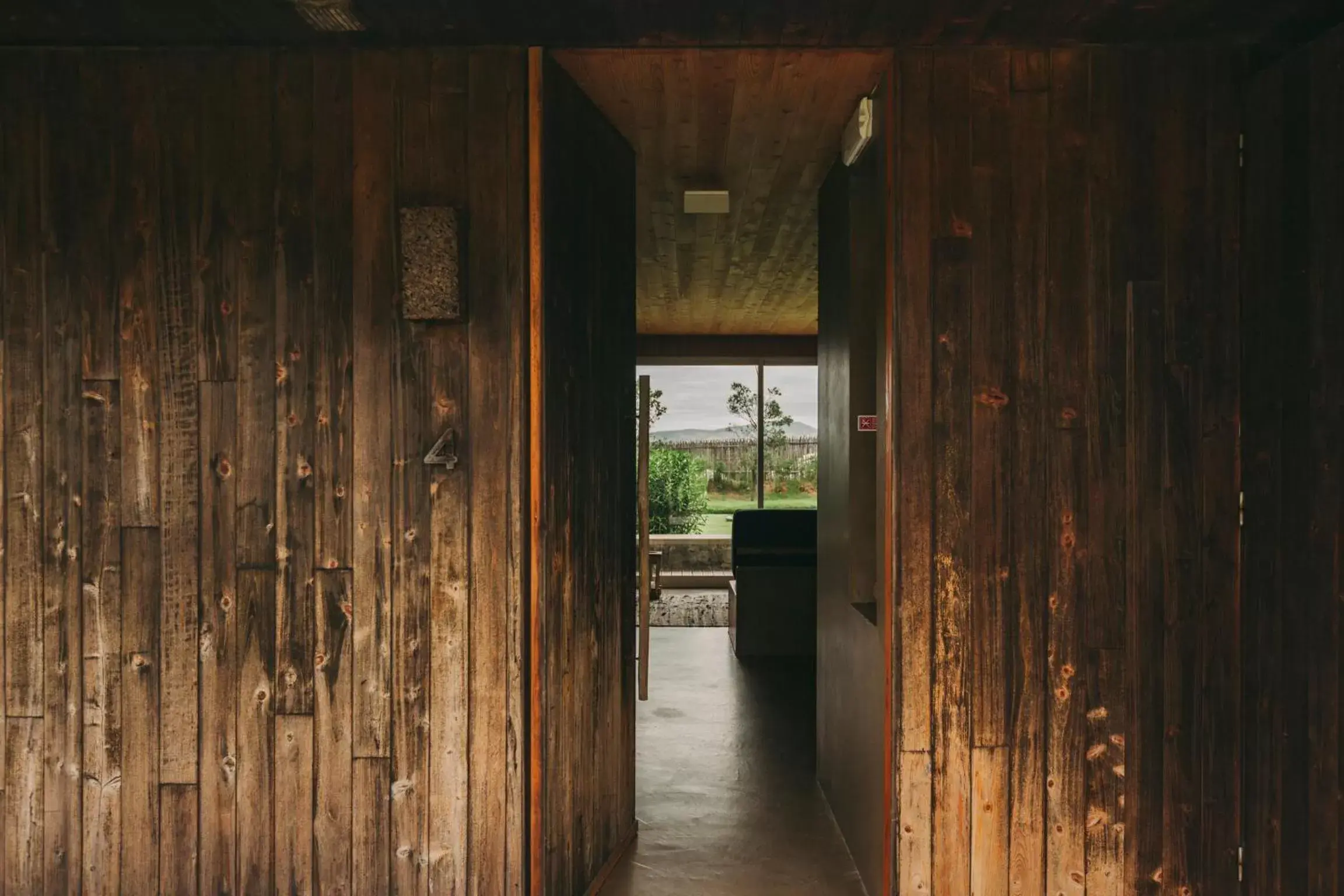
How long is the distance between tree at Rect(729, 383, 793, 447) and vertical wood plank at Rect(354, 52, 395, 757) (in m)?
7.37

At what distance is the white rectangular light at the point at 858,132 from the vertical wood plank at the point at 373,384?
59.9 inches

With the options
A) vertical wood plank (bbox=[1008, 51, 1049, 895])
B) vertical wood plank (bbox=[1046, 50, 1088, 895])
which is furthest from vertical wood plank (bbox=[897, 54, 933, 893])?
vertical wood plank (bbox=[1046, 50, 1088, 895])

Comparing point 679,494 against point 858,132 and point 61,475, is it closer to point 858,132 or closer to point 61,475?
point 858,132

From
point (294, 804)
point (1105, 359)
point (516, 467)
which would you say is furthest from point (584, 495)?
point (1105, 359)

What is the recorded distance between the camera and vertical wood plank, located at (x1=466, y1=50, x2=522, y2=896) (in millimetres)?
2346

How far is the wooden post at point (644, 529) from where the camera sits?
288 cm

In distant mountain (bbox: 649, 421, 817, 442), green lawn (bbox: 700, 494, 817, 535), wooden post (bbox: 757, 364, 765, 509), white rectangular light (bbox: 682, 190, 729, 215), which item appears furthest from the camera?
green lawn (bbox: 700, 494, 817, 535)

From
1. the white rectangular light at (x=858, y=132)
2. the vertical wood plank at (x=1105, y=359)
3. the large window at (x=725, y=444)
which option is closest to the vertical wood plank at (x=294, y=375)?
the white rectangular light at (x=858, y=132)

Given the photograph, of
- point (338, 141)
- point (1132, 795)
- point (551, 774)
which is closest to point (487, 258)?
point (338, 141)

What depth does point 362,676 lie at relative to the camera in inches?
93.7

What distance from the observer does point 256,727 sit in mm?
2393

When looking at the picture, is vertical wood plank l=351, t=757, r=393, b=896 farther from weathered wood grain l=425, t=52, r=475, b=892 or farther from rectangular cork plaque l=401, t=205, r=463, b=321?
rectangular cork plaque l=401, t=205, r=463, b=321

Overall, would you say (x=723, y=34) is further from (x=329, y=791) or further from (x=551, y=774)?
(x=329, y=791)

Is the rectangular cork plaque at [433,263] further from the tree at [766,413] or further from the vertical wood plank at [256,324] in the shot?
the tree at [766,413]
